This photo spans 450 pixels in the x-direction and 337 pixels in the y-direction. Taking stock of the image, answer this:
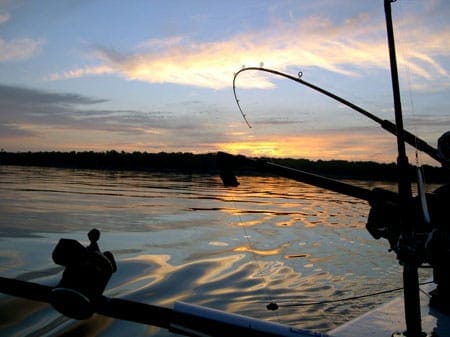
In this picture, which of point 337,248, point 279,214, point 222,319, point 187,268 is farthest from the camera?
point 279,214

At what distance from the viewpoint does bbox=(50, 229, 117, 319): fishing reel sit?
288 cm

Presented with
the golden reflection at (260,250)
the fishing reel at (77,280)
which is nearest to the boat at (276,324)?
the fishing reel at (77,280)

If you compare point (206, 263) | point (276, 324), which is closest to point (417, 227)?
point (276, 324)

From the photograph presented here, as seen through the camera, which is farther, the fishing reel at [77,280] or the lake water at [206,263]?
the lake water at [206,263]

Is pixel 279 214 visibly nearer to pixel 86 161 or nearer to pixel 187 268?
pixel 187 268

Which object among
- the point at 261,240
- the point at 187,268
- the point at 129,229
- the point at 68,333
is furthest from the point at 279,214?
the point at 68,333

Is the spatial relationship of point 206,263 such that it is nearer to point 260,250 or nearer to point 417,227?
point 260,250

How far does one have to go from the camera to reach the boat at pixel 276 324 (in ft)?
9.61

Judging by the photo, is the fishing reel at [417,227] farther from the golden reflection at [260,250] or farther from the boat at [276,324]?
the golden reflection at [260,250]

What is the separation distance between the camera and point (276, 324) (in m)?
3.30

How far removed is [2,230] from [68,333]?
356 inches

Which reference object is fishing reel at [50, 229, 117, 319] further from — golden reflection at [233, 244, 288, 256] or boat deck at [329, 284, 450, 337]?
golden reflection at [233, 244, 288, 256]

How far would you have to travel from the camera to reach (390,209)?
3.86 m

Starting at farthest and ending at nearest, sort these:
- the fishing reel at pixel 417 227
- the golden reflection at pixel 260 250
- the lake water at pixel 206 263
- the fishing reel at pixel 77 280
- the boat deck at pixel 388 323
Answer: the golden reflection at pixel 260 250 < the lake water at pixel 206 263 < the boat deck at pixel 388 323 < the fishing reel at pixel 417 227 < the fishing reel at pixel 77 280
